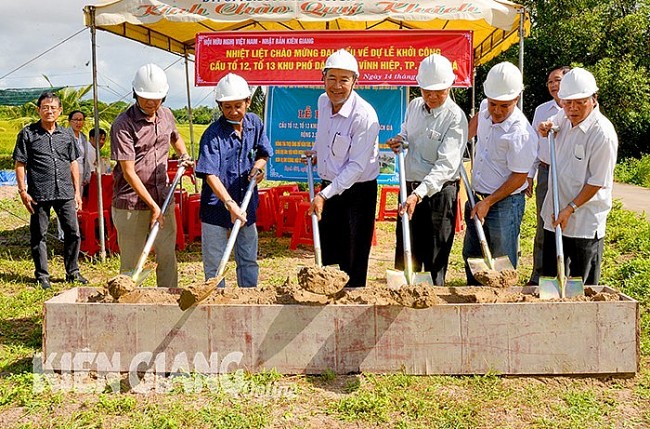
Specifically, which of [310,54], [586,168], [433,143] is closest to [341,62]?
[433,143]

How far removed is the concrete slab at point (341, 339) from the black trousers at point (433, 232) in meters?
0.87

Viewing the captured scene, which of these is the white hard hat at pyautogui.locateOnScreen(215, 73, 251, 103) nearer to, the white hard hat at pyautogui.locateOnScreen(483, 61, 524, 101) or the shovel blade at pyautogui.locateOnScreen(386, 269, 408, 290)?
the shovel blade at pyautogui.locateOnScreen(386, 269, 408, 290)

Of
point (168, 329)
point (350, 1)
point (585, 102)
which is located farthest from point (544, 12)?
point (168, 329)

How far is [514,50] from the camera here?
21547 millimetres

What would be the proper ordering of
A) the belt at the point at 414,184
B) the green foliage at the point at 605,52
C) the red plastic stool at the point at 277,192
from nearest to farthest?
the belt at the point at 414,184, the red plastic stool at the point at 277,192, the green foliage at the point at 605,52

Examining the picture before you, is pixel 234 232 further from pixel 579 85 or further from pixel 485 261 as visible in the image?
pixel 579 85

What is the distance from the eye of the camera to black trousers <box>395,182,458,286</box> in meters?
4.13

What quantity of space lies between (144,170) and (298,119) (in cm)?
408

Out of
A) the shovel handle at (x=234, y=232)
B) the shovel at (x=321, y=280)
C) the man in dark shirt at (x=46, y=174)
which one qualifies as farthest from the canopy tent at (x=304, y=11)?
the shovel at (x=321, y=280)

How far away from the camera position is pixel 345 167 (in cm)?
405

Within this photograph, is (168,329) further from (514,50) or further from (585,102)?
(514,50)

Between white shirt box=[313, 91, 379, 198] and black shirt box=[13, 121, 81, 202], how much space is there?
105 inches

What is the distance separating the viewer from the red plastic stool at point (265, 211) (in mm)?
8078

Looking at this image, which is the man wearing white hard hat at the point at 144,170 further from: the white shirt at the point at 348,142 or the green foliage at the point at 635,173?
the green foliage at the point at 635,173
